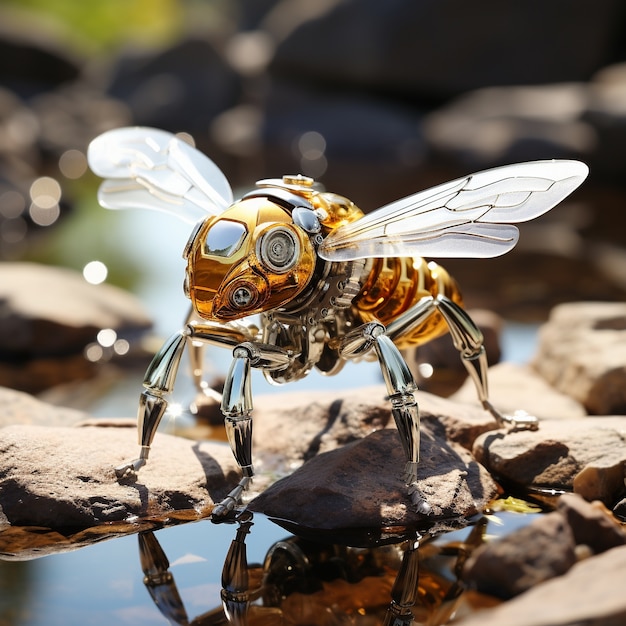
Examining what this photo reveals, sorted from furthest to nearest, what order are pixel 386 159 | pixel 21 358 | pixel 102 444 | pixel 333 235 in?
pixel 386 159
pixel 21 358
pixel 102 444
pixel 333 235

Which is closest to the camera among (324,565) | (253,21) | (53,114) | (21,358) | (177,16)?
(324,565)

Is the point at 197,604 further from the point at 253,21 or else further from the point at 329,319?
the point at 253,21

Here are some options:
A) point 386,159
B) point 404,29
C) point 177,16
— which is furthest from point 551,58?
point 177,16

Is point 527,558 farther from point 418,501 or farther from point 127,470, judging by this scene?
point 127,470

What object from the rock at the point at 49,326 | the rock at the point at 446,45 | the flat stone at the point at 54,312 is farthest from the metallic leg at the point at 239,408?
the rock at the point at 446,45

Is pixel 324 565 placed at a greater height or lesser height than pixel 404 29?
lesser

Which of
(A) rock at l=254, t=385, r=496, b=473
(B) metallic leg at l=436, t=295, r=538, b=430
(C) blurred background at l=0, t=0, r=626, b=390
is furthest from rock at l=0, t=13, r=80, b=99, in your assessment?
(B) metallic leg at l=436, t=295, r=538, b=430

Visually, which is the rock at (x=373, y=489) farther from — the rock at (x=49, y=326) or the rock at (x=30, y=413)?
the rock at (x=49, y=326)
